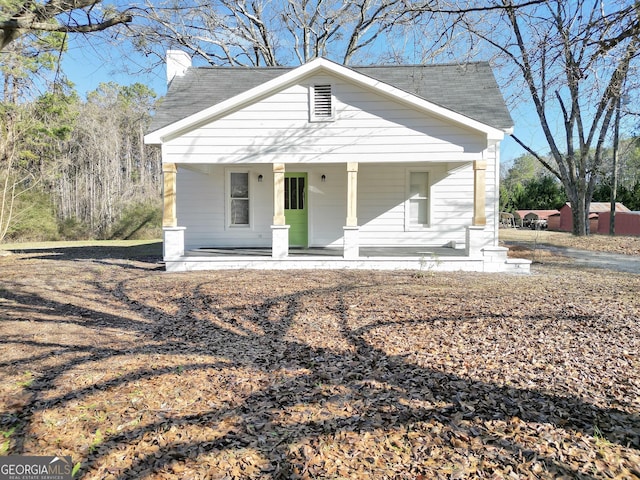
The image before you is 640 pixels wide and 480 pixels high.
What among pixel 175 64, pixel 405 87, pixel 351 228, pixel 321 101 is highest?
pixel 175 64

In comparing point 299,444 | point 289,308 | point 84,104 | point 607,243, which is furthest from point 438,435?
point 84,104

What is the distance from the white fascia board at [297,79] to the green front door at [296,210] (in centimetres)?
296

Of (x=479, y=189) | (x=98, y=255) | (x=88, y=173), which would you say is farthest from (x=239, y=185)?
(x=88, y=173)

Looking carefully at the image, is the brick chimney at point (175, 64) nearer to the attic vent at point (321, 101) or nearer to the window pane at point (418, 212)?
the attic vent at point (321, 101)

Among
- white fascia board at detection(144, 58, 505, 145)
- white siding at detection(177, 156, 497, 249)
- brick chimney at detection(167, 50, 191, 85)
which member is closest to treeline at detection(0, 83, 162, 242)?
brick chimney at detection(167, 50, 191, 85)

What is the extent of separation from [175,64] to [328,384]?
12.5m

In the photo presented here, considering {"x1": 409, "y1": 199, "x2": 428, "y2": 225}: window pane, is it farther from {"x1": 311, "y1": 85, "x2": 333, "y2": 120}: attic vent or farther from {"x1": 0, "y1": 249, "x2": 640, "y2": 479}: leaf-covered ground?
{"x1": 0, "y1": 249, "x2": 640, "y2": 479}: leaf-covered ground

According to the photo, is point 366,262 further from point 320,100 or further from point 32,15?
point 32,15

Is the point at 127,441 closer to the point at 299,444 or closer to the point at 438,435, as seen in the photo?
the point at 299,444

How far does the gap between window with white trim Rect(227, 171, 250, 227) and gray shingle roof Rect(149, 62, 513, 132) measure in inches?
82.2

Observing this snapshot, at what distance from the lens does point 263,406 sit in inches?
122

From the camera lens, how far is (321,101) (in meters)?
9.50

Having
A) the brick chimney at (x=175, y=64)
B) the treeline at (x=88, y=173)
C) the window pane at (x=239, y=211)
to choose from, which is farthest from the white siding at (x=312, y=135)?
the treeline at (x=88, y=173)

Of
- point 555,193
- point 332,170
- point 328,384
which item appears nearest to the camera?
point 328,384
